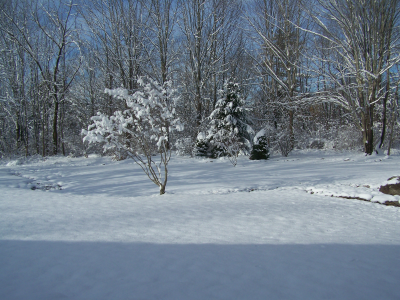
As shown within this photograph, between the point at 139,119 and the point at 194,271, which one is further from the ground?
the point at 139,119

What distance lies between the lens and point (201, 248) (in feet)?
8.69

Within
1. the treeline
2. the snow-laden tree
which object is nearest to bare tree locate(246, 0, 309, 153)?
the treeline

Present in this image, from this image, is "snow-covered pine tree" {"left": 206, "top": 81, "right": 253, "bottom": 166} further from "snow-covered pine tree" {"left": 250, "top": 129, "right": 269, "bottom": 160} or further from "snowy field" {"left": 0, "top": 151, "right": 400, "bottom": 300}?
"snowy field" {"left": 0, "top": 151, "right": 400, "bottom": 300}

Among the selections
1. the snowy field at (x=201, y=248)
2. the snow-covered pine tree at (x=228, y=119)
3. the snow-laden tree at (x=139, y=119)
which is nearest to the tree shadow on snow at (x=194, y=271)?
the snowy field at (x=201, y=248)

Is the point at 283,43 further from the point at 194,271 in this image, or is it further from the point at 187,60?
the point at 194,271

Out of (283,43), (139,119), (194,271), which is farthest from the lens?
(283,43)

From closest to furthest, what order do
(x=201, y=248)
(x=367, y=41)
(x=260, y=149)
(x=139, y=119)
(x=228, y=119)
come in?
(x=201, y=248) → (x=139, y=119) → (x=367, y=41) → (x=260, y=149) → (x=228, y=119)

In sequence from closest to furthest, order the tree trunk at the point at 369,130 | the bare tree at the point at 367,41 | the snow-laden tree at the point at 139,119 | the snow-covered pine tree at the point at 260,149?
1. the snow-laden tree at the point at 139,119
2. the bare tree at the point at 367,41
3. the tree trunk at the point at 369,130
4. the snow-covered pine tree at the point at 260,149

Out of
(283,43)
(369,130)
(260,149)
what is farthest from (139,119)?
(283,43)

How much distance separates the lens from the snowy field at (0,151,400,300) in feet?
6.16

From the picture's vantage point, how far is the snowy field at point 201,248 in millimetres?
1879

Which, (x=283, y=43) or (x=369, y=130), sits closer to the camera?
(x=369, y=130)

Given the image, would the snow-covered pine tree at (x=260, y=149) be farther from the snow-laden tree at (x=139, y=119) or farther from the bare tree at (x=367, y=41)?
the snow-laden tree at (x=139, y=119)

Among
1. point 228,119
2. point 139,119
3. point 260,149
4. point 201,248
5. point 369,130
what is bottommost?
point 201,248
